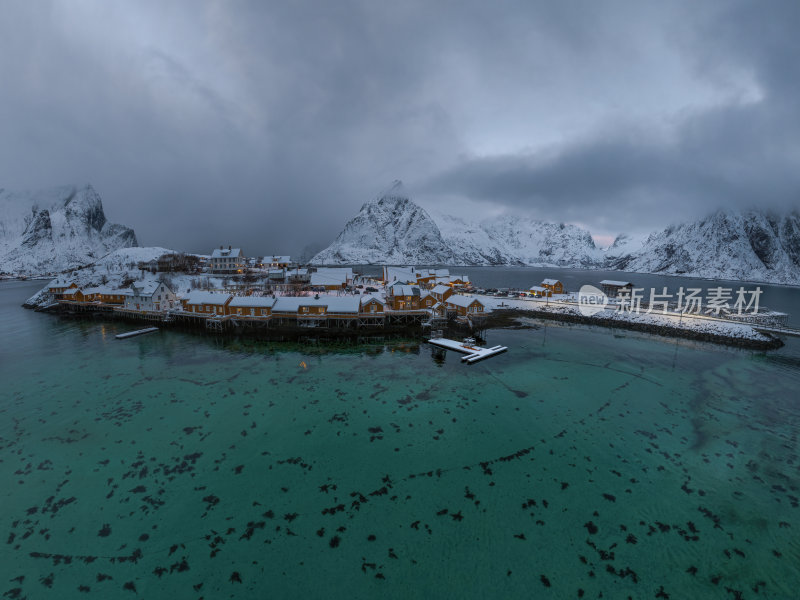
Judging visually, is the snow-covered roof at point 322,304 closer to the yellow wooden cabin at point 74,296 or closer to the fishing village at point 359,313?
the fishing village at point 359,313

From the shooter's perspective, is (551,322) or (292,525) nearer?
(292,525)

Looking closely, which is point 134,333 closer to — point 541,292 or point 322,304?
point 322,304

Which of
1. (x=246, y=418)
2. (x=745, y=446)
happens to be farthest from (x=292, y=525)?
(x=745, y=446)

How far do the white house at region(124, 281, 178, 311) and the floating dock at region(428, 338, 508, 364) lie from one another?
54.0m

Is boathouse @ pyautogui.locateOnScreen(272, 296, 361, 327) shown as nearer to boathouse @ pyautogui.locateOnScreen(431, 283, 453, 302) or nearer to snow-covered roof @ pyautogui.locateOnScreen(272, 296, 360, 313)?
snow-covered roof @ pyautogui.locateOnScreen(272, 296, 360, 313)

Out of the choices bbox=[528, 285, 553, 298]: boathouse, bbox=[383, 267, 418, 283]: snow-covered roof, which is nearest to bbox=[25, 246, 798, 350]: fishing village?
bbox=[528, 285, 553, 298]: boathouse

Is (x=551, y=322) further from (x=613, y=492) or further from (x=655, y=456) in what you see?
(x=613, y=492)

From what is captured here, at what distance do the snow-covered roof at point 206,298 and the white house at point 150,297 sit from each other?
7470 mm

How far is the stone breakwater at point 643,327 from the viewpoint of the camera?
45.5 metres

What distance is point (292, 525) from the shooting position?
15.1 metres

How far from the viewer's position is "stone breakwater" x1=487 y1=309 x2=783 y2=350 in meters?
A: 45.5

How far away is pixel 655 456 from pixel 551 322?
41425 millimetres

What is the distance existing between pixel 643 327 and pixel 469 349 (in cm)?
3631

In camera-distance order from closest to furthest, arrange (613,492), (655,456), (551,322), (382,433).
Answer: (613,492)
(655,456)
(382,433)
(551,322)
